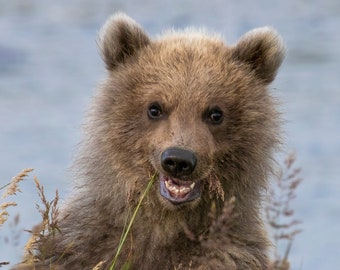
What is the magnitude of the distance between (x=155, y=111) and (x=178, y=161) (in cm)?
70

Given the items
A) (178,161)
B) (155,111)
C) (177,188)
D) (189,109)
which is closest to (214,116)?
(189,109)

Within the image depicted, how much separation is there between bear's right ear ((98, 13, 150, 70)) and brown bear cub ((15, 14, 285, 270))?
0.09 feet

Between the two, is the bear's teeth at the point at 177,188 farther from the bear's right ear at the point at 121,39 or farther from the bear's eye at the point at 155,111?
the bear's right ear at the point at 121,39

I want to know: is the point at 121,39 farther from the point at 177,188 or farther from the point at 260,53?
the point at 177,188

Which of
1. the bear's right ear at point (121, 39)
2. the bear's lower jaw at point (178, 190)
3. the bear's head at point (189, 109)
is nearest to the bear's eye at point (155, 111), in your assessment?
the bear's head at point (189, 109)

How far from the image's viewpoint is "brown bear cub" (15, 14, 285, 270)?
7941 mm

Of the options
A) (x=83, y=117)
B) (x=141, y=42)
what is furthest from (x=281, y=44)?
(x=83, y=117)

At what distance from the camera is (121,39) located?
8586mm

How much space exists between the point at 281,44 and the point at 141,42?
41.2 inches

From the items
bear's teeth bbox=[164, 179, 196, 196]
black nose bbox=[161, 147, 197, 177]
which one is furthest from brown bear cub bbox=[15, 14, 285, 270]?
black nose bbox=[161, 147, 197, 177]

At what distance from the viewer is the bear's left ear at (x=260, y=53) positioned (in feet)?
28.2

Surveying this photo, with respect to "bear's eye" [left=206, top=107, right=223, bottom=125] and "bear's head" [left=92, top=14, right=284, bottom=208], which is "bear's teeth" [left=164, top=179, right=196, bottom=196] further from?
"bear's eye" [left=206, top=107, right=223, bottom=125]

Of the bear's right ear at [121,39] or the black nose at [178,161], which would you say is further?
the bear's right ear at [121,39]

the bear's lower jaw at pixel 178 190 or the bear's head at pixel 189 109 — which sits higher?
the bear's head at pixel 189 109
